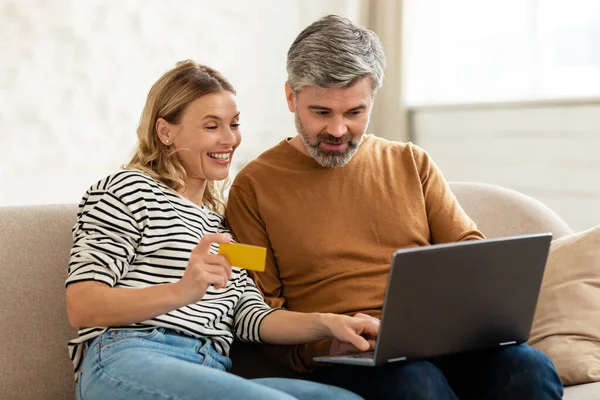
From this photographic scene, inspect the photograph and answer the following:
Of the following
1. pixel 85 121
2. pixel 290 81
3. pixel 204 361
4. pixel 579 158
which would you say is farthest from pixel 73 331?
pixel 579 158

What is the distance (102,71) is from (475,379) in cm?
309

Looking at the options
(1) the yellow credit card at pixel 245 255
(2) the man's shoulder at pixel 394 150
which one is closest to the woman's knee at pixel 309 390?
(1) the yellow credit card at pixel 245 255

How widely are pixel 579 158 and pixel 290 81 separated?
2.33m

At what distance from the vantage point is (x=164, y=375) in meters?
1.45

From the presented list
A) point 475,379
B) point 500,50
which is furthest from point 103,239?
point 500,50

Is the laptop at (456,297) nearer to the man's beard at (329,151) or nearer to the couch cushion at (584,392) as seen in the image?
the couch cushion at (584,392)

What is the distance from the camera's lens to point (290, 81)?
2.00 metres

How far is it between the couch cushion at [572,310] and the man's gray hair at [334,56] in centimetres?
62

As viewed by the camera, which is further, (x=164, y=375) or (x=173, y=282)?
(x=173, y=282)

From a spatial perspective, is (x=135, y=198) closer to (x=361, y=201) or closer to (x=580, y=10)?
(x=361, y=201)

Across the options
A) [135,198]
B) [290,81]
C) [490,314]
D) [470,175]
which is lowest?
[470,175]

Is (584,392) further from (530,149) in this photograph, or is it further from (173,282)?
(530,149)

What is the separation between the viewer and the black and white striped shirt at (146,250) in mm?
1598

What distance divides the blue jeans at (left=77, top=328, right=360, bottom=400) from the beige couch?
0.87 ft
